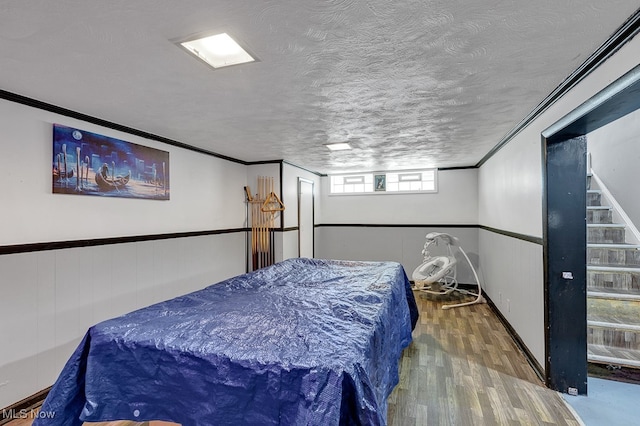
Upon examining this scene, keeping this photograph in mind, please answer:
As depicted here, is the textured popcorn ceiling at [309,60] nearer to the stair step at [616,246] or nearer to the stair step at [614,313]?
the stair step at [616,246]

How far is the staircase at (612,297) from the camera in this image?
255cm

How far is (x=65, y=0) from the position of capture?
120 cm

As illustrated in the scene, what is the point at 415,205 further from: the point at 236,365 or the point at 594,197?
the point at 236,365

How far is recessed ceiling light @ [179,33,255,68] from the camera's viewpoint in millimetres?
1518

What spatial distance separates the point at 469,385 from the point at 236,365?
2.03 metres

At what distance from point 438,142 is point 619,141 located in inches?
75.1

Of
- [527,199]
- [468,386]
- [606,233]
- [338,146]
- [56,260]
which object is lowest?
[468,386]

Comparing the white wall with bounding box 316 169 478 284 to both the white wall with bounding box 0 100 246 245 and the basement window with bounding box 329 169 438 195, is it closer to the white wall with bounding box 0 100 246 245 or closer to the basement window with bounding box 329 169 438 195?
the basement window with bounding box 329 169 438 195

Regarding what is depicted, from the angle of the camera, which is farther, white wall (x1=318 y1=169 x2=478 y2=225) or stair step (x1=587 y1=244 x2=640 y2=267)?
white wall (x1=318 y1=169 x2=478 y2=225)

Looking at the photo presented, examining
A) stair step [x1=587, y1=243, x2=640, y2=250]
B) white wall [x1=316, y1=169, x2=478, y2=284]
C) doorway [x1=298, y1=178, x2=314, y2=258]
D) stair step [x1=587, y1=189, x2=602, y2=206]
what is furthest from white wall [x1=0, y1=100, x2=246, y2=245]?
stair step [x1=587, y1=189, x2=602, y2=206]

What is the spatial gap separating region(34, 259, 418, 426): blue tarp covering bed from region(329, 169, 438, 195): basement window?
13.5 ft

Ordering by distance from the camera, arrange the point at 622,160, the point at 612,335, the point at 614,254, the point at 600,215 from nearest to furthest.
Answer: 1. the point at 612,335
2. the point at 614,254
3. the point at 600,215
4. the point at 622,160

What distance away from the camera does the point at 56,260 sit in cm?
243
